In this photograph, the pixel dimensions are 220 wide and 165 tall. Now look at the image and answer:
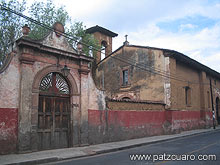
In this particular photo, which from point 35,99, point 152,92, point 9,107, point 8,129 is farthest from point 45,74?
point 152,92

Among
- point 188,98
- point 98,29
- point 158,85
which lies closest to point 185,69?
A: point 188,98

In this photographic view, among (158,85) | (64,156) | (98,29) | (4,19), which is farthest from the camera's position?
(98,29)

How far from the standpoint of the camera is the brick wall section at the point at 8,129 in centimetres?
823

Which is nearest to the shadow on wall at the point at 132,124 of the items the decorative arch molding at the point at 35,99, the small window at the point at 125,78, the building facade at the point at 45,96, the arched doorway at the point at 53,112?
the building facade at the point at 45,96

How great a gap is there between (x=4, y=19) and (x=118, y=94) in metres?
12.2

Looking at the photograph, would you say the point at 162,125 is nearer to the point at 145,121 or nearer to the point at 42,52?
the point at 145,121

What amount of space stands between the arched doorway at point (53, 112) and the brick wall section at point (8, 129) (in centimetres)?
115

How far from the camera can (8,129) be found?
8398 millimetres

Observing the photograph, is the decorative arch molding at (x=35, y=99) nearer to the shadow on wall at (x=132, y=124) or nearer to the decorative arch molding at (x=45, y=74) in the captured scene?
the decorative arch molding at (x=45, y=74)

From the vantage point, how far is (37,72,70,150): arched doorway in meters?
9.69

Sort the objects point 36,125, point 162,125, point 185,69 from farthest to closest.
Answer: point 185,69, point 162,125, point 36,125

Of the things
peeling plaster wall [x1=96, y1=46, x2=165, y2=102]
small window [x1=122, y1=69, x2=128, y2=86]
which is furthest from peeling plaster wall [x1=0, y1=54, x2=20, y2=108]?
small window [x1=122, y1=69, x2=128, y2=86]

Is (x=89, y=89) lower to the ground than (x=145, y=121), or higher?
higher

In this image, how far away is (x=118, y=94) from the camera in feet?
71.0
